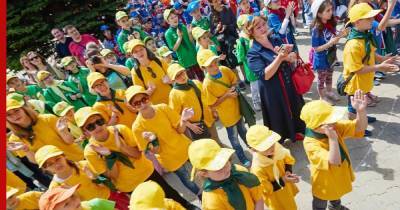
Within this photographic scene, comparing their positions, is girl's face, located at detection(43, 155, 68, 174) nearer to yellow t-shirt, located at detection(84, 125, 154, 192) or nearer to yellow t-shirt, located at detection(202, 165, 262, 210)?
yellow t-shirt, located at detection(84, 125, 154, 192)

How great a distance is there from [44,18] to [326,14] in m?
8.86

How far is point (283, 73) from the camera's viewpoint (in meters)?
5.44

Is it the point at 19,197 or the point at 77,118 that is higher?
the point at 77,118

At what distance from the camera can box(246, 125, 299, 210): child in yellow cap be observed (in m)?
3.62

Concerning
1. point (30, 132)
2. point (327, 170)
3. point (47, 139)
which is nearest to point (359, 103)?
point (327, 170)

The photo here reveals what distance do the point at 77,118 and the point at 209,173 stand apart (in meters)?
1.73

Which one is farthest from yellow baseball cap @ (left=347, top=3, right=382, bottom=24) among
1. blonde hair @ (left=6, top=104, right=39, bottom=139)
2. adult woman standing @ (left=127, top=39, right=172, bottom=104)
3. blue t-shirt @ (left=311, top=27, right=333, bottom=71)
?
blonde hair @ (left=6, top=104, right=39, bottom=139)

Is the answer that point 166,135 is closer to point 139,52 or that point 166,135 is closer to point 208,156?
point 208,156

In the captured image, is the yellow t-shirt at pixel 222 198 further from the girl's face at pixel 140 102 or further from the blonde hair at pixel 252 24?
the blonde hair at pixel 252 24

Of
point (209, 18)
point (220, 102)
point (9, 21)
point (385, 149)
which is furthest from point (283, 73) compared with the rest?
point (9, 21)

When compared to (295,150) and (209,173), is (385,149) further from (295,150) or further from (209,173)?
(209,173)

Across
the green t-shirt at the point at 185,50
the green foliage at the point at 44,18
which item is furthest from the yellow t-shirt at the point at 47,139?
the green foliage at the point at 44,18

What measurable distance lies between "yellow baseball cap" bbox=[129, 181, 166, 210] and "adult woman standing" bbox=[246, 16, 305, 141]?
2677 millimetres

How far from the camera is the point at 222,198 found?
3373mm
